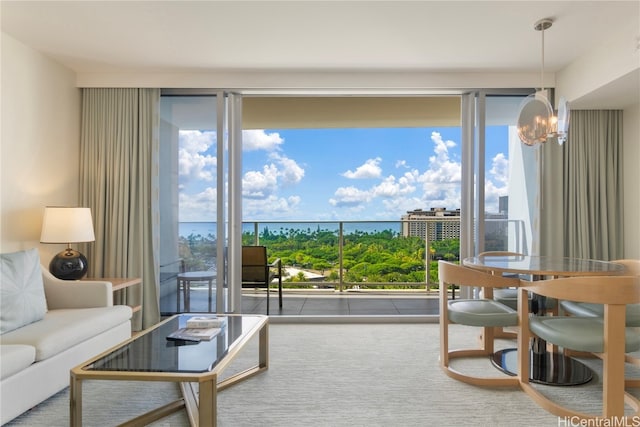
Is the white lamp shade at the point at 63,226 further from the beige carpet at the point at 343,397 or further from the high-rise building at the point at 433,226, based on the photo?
the high-rise building at the point at 433,226

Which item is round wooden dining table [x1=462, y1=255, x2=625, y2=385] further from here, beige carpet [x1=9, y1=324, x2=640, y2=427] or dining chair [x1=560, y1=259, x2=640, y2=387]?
dining chair [x1=560, y1=259, x2=640, y2=387]

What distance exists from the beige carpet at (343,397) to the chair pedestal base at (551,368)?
7 centimetres

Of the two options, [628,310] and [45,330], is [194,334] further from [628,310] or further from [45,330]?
[628,310]

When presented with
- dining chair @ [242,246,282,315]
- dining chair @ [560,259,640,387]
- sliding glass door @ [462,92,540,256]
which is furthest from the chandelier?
dining chair @ [242,246,282,315]

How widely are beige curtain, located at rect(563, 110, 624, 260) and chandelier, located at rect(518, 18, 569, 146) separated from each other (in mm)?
1376

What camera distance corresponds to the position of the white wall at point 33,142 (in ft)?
10.1

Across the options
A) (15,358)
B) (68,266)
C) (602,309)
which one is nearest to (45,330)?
(15,358)

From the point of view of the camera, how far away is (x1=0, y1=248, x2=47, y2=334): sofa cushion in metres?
2.41

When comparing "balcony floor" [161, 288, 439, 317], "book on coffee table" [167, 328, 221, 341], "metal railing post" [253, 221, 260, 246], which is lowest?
"balcony floor" [161, 288, 439, 317]

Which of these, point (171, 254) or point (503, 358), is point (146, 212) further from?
point (503, 358)

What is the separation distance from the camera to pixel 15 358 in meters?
2.01

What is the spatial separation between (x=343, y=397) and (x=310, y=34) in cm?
255

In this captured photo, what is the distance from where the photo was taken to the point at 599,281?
1946 millimetres

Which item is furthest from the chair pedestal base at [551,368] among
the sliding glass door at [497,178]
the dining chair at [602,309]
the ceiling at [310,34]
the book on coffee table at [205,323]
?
the ceiling at [310,34]
